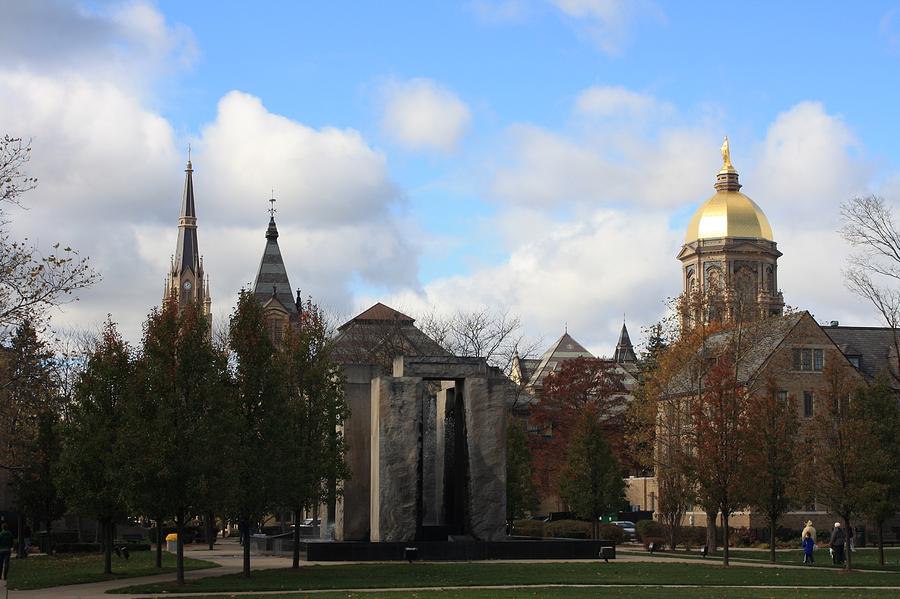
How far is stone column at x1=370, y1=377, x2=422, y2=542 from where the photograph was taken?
40688 millimetres

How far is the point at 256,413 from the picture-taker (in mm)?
35250

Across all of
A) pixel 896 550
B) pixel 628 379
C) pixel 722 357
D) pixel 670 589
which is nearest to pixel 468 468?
pixel 670 589

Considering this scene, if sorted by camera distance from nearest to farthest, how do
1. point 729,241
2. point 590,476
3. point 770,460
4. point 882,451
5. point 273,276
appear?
point 882,451, point 770,460, point 590,476, point 729,241, point 273,276

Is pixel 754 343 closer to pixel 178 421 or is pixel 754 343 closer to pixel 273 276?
pixel 178 421

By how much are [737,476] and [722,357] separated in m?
14.3

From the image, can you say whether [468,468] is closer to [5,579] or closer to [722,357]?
[5,579]

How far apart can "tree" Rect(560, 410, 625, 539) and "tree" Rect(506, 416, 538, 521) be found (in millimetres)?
2213

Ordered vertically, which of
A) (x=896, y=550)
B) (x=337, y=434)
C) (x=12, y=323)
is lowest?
(x=896, y=550)

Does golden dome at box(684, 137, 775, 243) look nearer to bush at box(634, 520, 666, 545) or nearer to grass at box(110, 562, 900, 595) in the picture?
bush at box(634, 520, 666, 545)

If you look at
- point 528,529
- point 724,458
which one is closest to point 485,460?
point 724,458

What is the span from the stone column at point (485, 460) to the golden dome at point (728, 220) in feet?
330

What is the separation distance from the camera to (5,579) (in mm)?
35562

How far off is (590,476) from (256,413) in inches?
1176

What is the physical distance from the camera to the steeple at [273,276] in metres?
152
